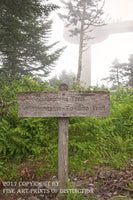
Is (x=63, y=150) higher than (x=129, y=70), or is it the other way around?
(x=129, y=70)

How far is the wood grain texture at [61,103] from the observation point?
236 cm

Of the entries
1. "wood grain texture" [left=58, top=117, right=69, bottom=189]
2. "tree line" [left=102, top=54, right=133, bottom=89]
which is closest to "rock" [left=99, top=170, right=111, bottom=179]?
"wood grain texture" [left=58, top=117, right=69, bottom=189]

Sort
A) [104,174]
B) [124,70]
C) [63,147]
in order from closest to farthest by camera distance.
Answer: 1. [63,147]
2. [104,174]
3. [124,70]

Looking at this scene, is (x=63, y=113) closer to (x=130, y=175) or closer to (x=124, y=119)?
(x=130, y=175)

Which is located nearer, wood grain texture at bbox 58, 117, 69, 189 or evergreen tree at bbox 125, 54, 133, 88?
wood grain texture at bbox 58, 117, 69, 189

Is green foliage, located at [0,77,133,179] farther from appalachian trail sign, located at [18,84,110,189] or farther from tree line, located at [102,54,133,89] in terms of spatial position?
tree line, located at [102,54,133,89]

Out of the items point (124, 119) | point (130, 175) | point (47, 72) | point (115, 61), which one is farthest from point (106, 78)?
point (130, 175)

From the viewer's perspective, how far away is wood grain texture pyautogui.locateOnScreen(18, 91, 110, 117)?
7.74 feet

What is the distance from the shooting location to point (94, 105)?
238 cm

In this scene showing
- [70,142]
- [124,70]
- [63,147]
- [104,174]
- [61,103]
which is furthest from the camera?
[124,70]

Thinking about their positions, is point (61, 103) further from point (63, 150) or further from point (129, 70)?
point (129, 70)

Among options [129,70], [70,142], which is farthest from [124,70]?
[70,142]

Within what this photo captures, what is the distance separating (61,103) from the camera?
236cm

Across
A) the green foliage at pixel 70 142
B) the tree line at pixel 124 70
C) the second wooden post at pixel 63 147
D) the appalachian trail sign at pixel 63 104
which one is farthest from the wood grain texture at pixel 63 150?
the tree line at pixel 124 70
